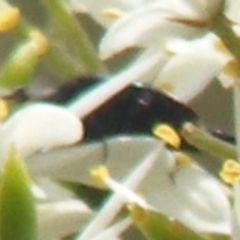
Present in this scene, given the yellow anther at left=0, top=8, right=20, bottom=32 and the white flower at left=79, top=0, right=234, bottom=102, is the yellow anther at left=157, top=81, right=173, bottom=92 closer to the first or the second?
the white flower at left=79, top=0, right=234, bottom=102

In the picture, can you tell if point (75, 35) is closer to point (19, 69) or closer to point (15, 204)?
point (19, 69)

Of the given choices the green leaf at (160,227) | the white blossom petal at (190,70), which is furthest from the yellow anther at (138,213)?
the white blossom petal at (190,70)

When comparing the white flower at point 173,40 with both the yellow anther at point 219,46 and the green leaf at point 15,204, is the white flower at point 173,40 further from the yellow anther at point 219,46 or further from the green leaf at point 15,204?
the green leaf at point 15,204

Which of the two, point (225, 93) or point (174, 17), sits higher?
point (174, 17)

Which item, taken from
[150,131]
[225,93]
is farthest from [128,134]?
→ [225,93]

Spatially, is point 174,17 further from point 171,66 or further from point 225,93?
point 225,93

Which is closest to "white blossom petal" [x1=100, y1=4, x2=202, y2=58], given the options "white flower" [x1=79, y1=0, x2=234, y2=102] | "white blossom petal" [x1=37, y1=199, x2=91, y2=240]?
"white flower" [x1=79, y1=0, x2=234, y2=102]
